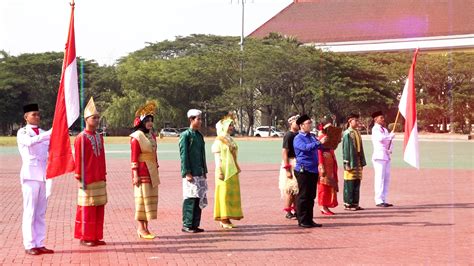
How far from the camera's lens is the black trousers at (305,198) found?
32.0 ft

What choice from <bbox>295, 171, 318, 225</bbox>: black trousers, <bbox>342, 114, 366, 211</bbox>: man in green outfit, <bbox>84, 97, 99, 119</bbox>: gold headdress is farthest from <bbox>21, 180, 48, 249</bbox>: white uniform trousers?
<bbox>342, 114, 366, 211</bbox>: man in green outfit

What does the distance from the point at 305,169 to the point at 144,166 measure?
7.58ft

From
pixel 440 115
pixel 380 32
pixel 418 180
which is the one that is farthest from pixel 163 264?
pixel 380 32

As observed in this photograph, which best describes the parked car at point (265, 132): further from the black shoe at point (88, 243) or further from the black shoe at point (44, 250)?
the black shoe at point (44, 250)

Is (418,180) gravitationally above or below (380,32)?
below

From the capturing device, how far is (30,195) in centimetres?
772

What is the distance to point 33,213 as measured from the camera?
775cm

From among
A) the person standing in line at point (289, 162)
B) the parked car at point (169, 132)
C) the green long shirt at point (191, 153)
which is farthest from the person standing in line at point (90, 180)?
the parked car at point (169, 132)

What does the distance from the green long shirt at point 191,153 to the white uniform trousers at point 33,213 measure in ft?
6.62

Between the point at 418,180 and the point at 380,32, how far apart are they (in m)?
62.2

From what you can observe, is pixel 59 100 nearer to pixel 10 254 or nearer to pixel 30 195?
pixel 30 195

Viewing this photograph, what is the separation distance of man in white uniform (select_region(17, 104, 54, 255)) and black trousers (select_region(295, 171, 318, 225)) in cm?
344

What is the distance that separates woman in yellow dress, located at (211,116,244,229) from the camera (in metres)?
9.58

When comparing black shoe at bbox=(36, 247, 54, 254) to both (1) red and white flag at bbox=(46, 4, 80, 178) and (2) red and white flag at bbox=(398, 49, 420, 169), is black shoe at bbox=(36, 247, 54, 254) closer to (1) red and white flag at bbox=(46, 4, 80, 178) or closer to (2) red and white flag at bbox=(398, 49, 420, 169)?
(1) red and white flag at bbox=(46, 4, 80, 178)
